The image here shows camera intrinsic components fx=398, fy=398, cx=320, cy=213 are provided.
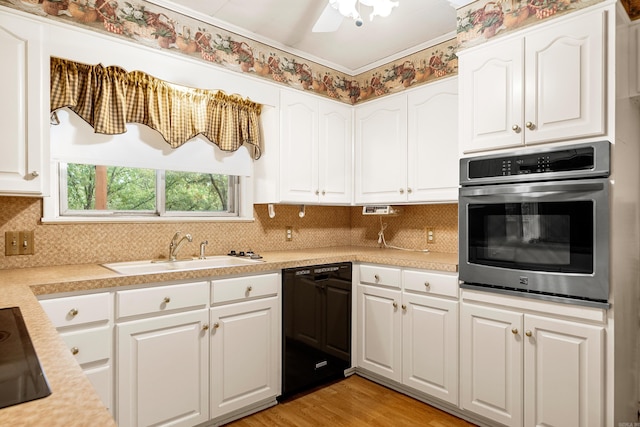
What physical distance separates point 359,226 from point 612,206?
90.1 inches

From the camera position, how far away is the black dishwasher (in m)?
2.68

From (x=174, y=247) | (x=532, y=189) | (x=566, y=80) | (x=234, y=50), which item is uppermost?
(x=234, y=50)

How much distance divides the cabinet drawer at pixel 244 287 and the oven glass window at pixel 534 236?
1241 millimetres

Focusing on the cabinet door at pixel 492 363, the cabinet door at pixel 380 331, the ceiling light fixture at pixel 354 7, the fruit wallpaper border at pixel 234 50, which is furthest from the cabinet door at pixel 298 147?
the cabinet door at pixel 492 363

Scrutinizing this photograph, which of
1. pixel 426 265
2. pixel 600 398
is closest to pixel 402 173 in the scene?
pixel 426 265

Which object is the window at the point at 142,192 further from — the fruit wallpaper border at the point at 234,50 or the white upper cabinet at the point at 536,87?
the white upper cabinet at the point at 536,87

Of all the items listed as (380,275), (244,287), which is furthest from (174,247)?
(380,275)

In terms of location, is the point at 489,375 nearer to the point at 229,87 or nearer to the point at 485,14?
the point at 485,14

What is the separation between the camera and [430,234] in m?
3.29

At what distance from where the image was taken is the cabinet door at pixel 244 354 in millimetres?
2334

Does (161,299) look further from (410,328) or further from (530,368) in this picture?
(530,368)

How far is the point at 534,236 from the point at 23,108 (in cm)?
265

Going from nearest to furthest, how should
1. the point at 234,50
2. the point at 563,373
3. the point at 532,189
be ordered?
the point at 563,373, the point at 532,189, the point at 234,50

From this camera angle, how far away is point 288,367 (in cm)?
268
